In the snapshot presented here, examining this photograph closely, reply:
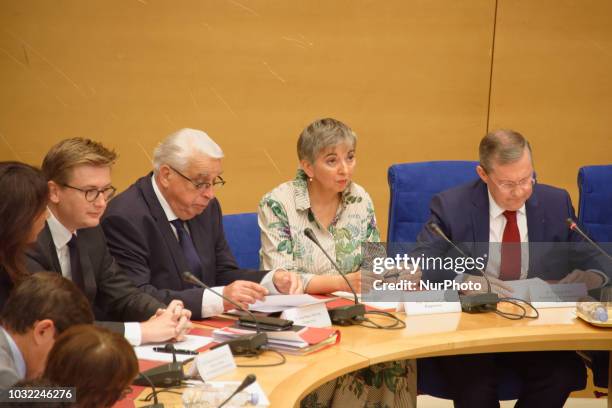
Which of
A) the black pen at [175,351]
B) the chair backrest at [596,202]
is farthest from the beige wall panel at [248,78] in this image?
the black pen at [175,351]

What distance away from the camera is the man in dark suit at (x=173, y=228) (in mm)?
3338

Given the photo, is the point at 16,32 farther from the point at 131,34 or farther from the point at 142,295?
the point at 142,295

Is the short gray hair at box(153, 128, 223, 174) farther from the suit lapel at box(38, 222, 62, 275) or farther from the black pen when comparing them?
the black pen

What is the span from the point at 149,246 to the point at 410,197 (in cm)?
139

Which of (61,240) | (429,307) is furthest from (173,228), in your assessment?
(429,307)

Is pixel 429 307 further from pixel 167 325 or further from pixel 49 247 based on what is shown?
pixel 49 247

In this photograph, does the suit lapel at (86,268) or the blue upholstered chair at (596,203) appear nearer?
the suit lapel at (86,268)

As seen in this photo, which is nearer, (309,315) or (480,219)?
(309,315)

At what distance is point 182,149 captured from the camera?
3492 millimetres

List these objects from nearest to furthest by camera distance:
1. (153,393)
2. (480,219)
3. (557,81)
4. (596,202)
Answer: (153,393)
(480,219)
(596,202)
(557,81)

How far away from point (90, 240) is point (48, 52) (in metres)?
2.26

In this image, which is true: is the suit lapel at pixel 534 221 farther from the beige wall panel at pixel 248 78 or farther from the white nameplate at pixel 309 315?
the beige wall panel at pixel 248 78

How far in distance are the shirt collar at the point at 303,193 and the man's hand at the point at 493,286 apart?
0.76 metres

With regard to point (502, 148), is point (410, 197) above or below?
below
